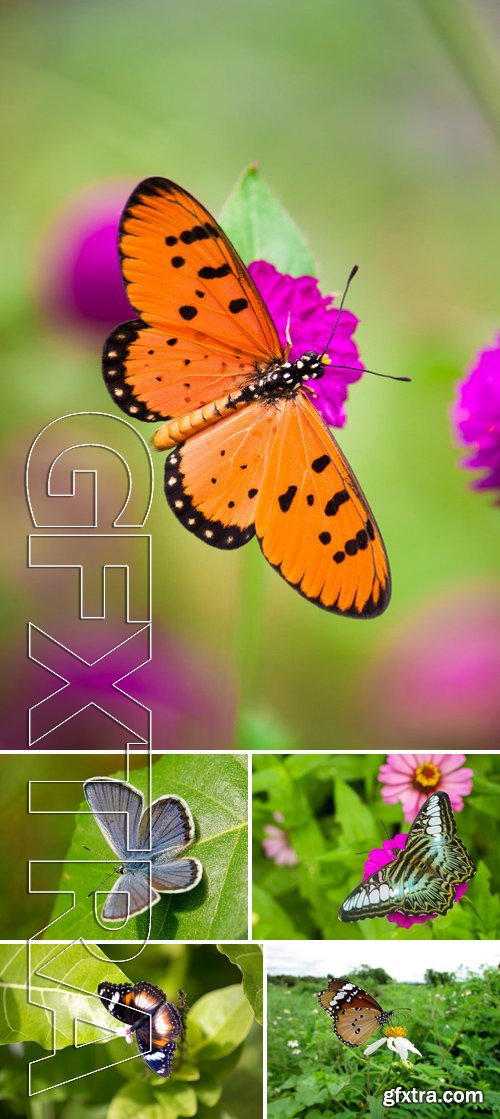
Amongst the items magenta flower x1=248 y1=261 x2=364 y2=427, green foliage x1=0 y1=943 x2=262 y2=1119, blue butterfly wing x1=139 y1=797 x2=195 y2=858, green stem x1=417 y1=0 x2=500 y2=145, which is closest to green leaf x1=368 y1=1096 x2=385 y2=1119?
green foliage x1=0 y1=943 x2=262 y2=1119

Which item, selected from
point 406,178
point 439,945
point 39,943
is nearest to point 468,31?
point 406,178

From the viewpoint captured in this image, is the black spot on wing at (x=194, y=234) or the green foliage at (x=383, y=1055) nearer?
the black spot on wing at (x=194, y=234)

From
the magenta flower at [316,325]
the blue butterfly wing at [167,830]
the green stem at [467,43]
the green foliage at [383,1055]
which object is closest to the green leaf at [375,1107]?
the green foliage at [383,1055]

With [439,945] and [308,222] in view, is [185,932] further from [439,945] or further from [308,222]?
[308,222]

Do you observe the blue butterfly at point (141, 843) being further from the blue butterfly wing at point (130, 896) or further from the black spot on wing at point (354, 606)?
the black spot on wing at point (354, 606)

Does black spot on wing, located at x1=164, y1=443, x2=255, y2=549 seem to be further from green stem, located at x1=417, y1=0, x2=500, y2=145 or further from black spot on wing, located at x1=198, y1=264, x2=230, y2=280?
green stem, located at x1=417, y1=0, x2=500, y2=145
